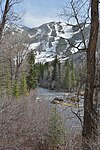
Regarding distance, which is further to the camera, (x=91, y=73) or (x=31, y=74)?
(x=31, y=74)

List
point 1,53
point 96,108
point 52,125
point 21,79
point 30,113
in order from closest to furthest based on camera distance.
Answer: point 96,108 → point 52,125 → point 30,113 → point 1,53 → point 21,79

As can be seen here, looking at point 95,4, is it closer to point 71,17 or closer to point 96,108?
point 71,17

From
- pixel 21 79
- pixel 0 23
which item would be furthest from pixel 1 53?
pixel 21 79

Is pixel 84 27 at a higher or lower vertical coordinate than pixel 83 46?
higher

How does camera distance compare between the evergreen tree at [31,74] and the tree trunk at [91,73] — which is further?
the evergreen tree at [31,74]

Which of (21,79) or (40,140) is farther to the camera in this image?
(21,79)

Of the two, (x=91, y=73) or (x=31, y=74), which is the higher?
(x=91, y=73)

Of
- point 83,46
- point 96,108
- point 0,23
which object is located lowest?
point 96,108

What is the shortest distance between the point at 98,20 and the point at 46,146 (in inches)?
189

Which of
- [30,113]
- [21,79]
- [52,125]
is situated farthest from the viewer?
[21,79]

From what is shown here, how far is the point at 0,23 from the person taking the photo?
13.7 meters

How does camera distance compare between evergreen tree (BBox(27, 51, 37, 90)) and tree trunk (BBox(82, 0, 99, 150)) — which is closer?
tree trunk (BBox(82, 0, 99, 150))

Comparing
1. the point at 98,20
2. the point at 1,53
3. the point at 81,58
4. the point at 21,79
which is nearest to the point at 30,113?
the point at 1,53

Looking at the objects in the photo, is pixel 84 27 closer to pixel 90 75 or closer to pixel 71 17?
pixel 71 17
